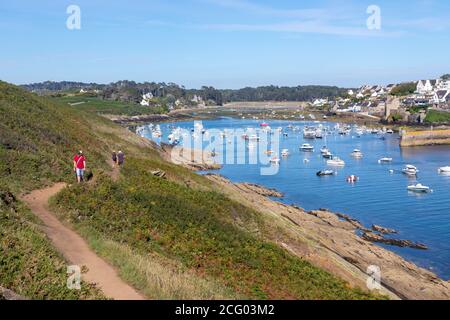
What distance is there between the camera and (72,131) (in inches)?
1405

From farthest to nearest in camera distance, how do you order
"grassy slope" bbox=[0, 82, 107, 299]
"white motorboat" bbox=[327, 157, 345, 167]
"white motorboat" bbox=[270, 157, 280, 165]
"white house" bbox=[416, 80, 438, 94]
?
"white house" bbox=[416, 80, 438, 94] → "white motorboat" bbox=[270, 157, 280, 165] → "white motorboat" bbox=[327, 157, 345, 167] → "grassy slope" bbox=[0, 82, 107, 299]

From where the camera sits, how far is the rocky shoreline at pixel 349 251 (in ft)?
76.5

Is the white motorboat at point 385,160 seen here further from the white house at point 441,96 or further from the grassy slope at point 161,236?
the white house at point 441,96

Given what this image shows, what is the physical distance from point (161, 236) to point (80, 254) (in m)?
3.85

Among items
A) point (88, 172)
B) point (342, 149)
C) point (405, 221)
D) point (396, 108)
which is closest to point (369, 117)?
point (396, 108)

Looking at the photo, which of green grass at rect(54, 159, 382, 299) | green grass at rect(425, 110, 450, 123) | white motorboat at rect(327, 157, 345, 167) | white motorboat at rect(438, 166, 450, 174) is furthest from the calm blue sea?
green grass at rect(425, 110, 450, 123)

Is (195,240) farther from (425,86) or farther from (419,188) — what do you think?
(425,86)

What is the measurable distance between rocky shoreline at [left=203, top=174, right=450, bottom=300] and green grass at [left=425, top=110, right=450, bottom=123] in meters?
95.6

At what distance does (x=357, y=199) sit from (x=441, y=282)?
78.4 feet

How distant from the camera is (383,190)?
57219 millimetres

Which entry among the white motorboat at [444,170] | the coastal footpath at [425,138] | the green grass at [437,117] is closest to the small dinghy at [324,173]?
the white motorboat at [444,170]

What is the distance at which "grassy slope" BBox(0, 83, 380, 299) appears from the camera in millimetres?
12680

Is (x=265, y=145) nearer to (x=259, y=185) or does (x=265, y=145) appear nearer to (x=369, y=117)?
(x=259, y=185)

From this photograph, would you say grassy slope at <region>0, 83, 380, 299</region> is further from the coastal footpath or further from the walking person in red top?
the coastal footpath
